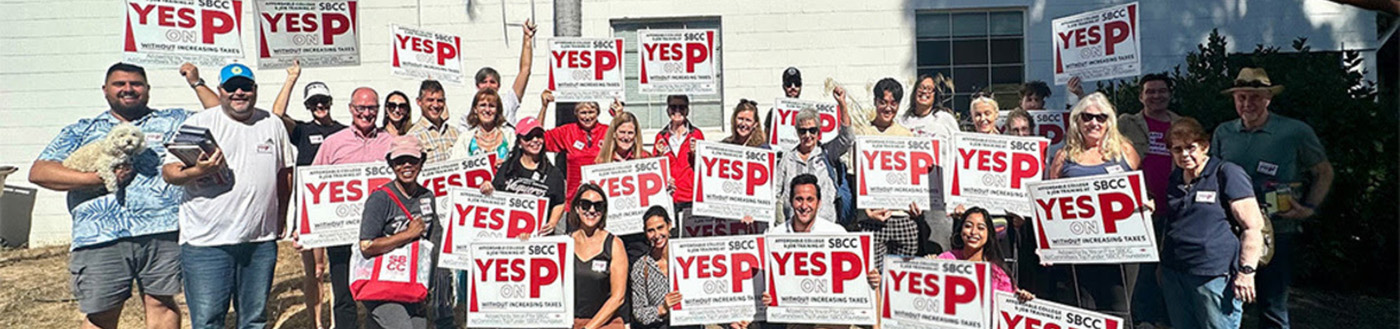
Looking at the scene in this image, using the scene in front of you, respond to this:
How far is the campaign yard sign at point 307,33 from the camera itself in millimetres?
7754

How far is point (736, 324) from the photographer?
6.97 m

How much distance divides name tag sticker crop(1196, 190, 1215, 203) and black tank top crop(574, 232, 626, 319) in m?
3.26

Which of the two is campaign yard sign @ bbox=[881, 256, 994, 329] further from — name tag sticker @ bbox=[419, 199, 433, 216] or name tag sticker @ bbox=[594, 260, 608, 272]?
name tag sticker @ bbox=[419, 199, 433, 216]

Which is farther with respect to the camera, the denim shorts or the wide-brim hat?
the wide-brim hat

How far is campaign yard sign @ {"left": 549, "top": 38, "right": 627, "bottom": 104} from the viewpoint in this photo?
8195 millimetres

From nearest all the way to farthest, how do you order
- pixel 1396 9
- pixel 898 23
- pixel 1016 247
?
pixel 1396 9
pixel 1016 247
pixel 898 23

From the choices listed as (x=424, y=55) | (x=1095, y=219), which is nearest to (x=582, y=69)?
(x=424, y=55)

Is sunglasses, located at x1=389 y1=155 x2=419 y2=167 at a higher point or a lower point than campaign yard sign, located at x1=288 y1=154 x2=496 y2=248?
higher

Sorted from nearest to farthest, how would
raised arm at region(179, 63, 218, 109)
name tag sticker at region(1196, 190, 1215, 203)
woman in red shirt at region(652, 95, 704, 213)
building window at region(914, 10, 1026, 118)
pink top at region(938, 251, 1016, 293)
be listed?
1. name tag sticker at region(1196, 190, 1215, 203)
2. pink top at region(938, 251, 1016, 293)
3. raised arm at region(179, 63, 218, 109)
4. woman in red shirt at region(652, 95, 704, 213)
5. building window at region(914, 10, 1026, 118)

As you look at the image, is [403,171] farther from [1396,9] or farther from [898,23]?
[898,23]

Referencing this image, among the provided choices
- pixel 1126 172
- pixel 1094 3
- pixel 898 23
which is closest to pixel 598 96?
pixel 1126 172

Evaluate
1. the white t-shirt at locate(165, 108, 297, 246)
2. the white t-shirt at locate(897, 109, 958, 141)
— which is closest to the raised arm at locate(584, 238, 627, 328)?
the white t-shirt at locate(165, 108, 297, 246)

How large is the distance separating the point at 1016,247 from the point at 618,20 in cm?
634

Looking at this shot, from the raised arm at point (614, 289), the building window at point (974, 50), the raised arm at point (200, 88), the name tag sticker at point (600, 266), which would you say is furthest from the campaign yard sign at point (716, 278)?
the building window at point (974, 50)
